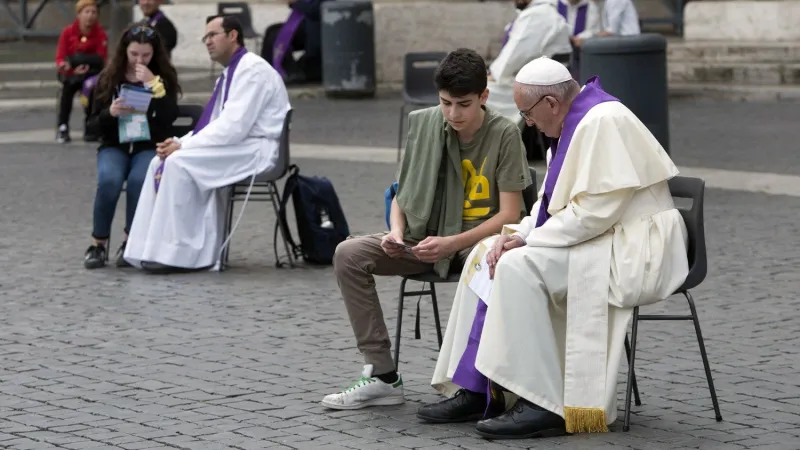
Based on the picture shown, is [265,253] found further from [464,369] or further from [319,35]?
[319,35]

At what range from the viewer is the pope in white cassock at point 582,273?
509 cm

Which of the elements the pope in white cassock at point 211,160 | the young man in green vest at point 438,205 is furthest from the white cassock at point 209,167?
the young man in green vest at point 438,205

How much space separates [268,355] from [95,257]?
2580mm

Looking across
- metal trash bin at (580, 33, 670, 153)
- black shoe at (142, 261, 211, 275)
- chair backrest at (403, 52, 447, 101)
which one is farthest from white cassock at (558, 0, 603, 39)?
black shoe at (142, 261, 211, 275)

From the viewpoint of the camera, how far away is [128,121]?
9016mm

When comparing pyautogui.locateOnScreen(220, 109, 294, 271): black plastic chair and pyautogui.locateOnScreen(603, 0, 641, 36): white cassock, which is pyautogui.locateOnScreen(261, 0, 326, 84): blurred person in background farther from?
pyautogui.locateOnScreen(220, 109, 294, 271): black plastic chair

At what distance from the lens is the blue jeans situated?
8.86m

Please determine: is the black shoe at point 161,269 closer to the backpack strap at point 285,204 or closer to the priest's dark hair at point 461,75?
the backpack strap at point 285,204

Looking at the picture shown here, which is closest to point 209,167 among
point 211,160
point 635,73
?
point 211,160

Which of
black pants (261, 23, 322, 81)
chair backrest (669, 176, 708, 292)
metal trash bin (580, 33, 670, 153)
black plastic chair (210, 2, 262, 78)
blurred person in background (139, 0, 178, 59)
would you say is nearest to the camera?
chair backrest (669, 176, 708, 292)

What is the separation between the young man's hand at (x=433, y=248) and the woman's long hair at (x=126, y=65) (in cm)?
374

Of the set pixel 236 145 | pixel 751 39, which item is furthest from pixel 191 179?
pixel 751 39

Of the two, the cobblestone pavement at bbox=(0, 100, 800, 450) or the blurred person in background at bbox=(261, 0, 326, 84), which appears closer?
the cobblestone pavement at bbox=(0, 100, 800, 450)

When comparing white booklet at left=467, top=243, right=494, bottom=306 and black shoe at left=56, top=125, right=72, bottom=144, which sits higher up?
white booklet at left=467, top=243, right=494, bottom=306
